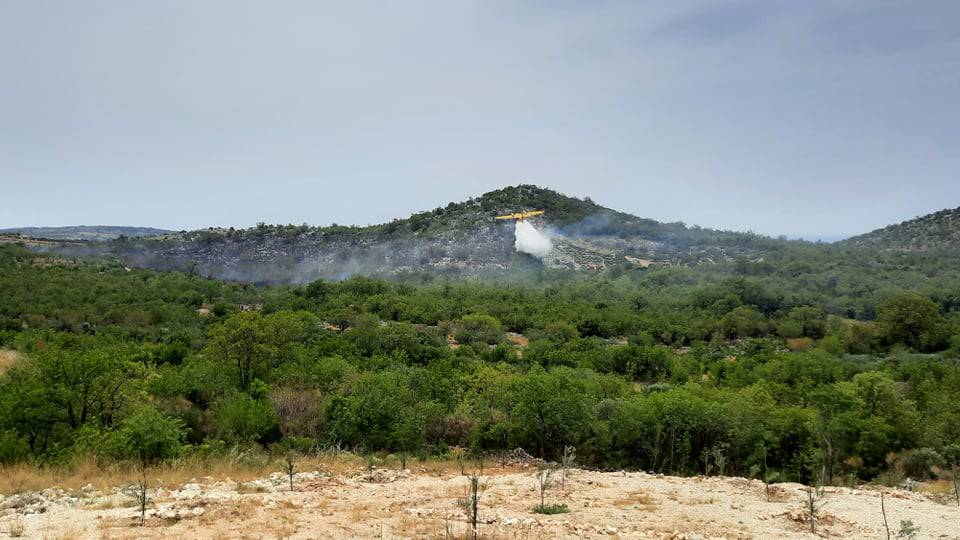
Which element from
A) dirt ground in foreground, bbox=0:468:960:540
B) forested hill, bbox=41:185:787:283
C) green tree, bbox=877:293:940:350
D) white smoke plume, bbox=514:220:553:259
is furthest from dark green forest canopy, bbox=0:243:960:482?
white smoke plume, bbox=514:220:553:259

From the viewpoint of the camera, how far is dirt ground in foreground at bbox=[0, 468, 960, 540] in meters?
10.5

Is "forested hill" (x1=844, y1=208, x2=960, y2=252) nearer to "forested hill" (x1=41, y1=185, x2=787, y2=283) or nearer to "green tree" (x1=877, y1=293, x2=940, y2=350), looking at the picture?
"forested hill" (x1=41, y1=185, x2=787, y2=283)

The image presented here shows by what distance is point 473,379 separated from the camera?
1283 inches

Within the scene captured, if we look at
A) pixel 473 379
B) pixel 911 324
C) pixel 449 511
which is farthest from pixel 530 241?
pixel 449 511

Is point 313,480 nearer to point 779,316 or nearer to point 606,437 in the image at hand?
point 606,437

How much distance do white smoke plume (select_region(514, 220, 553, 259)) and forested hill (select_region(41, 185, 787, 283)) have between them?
1.58 m

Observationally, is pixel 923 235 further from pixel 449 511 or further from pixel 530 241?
pixel 449 511

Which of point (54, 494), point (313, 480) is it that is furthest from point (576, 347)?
point (54, 494)

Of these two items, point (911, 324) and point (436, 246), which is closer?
point (911, 324)

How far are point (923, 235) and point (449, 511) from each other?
5717 inches

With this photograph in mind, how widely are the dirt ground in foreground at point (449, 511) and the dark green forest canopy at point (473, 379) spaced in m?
3.40

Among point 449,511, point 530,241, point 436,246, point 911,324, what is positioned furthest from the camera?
point 530,241

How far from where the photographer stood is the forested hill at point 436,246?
111m

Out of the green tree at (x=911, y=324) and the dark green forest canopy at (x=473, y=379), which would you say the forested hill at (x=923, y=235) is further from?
the green tree at (x=911, y=324)
